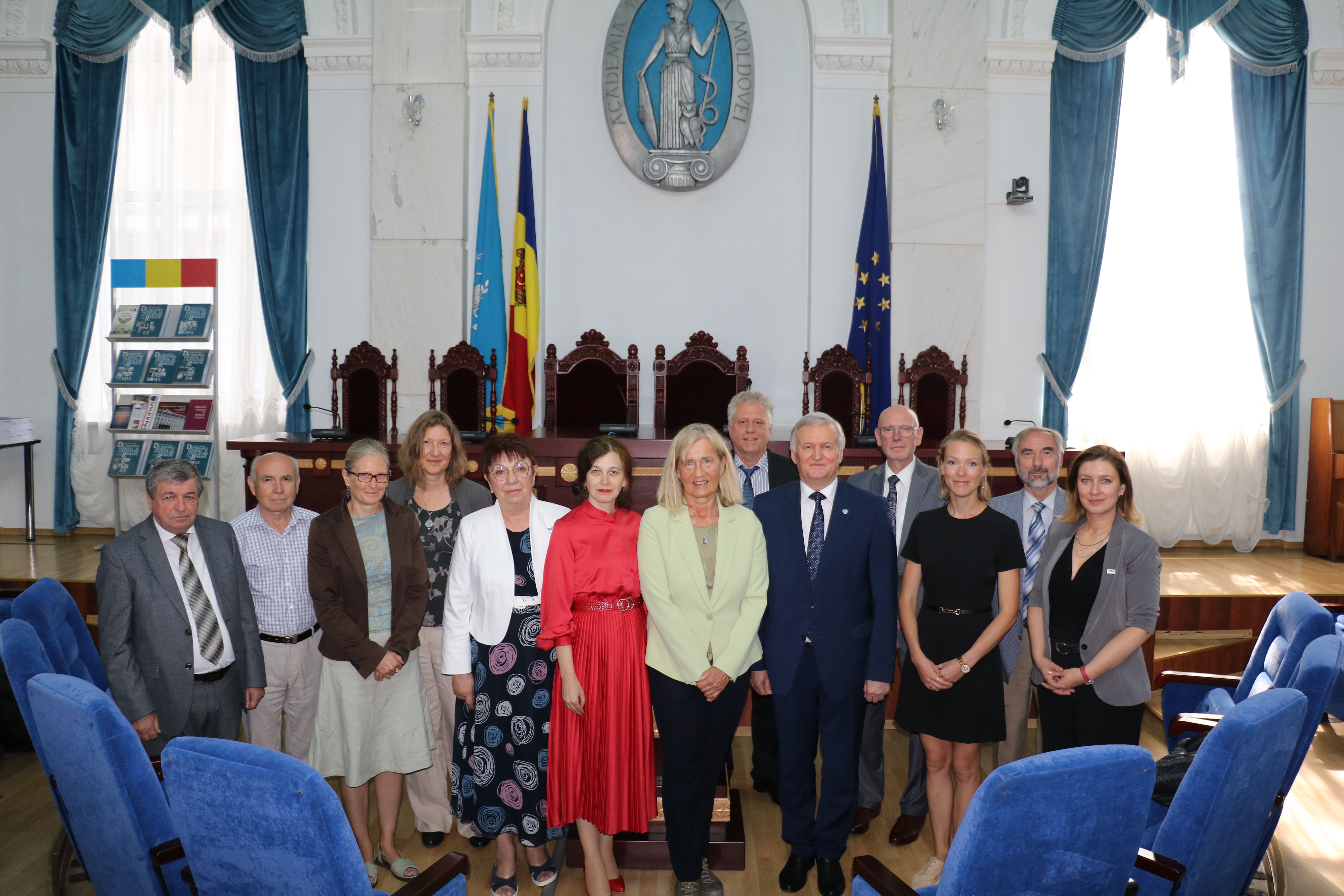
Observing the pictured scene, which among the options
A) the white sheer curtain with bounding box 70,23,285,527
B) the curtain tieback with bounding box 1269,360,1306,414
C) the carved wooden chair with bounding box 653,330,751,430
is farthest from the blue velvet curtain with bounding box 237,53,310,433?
the curtain tieback with bounding box 1269,360,1306,414

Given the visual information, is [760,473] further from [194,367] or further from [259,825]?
[194,367]

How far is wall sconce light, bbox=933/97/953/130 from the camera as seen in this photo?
648cm

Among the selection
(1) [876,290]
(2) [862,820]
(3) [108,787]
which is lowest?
(2) [862,820]

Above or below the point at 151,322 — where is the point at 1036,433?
below

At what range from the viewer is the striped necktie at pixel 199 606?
8.86ft

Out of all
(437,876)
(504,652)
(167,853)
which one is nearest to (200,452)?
(504,652)

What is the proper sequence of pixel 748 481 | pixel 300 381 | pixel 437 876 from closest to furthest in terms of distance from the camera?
pixel 437 876 < pixel 748 481 < pixel 300 381

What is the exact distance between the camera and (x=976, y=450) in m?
2.73

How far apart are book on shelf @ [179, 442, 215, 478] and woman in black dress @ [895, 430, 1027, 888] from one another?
5.41m

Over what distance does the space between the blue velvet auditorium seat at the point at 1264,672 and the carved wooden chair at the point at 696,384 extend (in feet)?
12.1

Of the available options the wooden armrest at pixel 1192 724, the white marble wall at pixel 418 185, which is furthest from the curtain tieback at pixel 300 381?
the wooden armrest at pixel 1192 724

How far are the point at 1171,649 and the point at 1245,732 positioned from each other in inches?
135

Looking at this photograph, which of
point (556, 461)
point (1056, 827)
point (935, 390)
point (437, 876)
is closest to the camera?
point (1056, 827)

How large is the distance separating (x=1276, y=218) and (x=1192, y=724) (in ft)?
18.7
